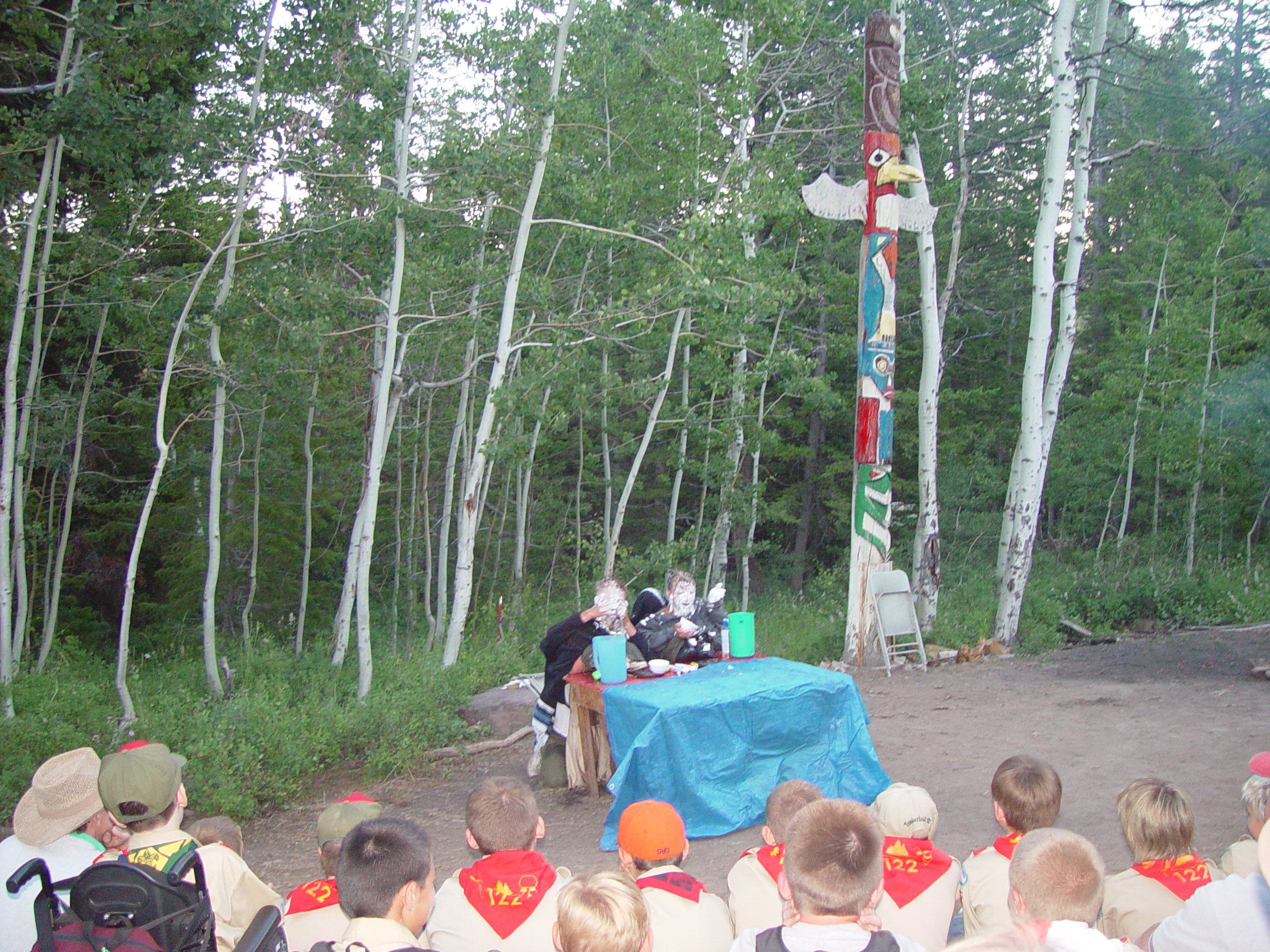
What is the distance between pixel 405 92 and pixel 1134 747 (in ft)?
28.6

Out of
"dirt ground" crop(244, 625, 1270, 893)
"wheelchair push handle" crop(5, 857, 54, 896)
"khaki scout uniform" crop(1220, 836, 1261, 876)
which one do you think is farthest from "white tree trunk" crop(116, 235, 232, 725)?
"khaki scout uniform" crop(1220, 836, 1261, 876)

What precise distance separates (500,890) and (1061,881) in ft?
5.41

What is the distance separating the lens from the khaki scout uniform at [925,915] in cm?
331

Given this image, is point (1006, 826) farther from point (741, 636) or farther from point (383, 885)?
point (741, 636)

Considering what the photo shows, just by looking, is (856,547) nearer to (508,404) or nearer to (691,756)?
(508,404)

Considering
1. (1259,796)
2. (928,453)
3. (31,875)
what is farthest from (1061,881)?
(928,453)

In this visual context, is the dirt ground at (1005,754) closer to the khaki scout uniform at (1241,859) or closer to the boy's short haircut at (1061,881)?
the khaki scout uniform at (1241,859)

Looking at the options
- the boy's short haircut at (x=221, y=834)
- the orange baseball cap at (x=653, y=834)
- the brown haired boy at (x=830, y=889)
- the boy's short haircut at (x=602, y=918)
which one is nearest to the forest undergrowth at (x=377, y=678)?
the boy's short haircut at (x=221, y=834)

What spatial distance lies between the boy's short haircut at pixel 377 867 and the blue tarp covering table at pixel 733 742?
9.58 ft

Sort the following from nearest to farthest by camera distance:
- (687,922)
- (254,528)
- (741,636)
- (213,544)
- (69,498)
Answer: (687,922), (741,636), (213,544), (69,498), (254,528)

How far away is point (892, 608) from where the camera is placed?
11250mm

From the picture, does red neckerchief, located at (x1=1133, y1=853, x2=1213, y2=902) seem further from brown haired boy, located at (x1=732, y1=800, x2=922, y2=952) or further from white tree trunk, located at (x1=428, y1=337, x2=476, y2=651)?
white tree trunk, located at (x1=428, y1=337, x2=476, y2=651)

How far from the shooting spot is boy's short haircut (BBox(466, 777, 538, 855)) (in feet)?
10.6

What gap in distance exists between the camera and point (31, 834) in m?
2.98
